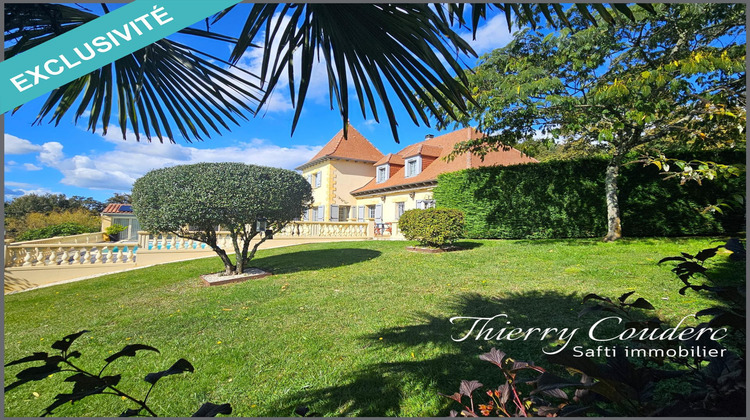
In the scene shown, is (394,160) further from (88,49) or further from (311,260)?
(88,49)

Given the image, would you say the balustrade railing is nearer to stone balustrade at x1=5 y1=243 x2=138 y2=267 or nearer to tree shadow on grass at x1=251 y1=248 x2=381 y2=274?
stone balustrade at x1=5 y1=243 x2=138 y2=267

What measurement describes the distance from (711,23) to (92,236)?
2540 centimetres

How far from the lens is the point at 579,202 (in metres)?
10.2

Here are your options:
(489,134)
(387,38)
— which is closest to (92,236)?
(489,134)

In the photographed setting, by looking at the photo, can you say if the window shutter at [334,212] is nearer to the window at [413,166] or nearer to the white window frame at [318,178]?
the white window frame at [318,178]

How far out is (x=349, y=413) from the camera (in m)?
2.10

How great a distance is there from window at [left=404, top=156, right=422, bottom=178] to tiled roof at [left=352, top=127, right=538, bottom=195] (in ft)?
0.96

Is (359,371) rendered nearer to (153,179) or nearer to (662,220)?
(153,179)

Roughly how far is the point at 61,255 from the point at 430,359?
37.4 ft

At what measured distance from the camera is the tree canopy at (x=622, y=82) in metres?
6.30

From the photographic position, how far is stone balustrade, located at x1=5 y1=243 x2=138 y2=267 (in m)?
8.28

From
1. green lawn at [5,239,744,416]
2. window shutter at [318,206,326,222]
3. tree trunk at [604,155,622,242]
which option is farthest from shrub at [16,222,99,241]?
tree trunk at [604,155,622,242]

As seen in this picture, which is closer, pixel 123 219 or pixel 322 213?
pixel 322 213

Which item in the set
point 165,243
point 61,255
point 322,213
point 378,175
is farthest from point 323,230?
point 61,255
